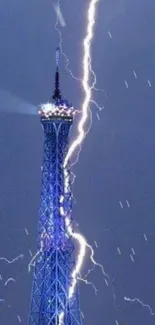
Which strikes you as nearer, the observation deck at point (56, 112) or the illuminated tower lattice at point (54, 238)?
the illuminated tower lattice at point (54, 238)

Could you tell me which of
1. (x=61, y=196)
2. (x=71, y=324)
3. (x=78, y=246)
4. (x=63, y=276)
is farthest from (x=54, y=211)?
(x=78, y=246)

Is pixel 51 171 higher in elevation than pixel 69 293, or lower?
higher

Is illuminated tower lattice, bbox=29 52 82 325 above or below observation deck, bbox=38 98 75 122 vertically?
below

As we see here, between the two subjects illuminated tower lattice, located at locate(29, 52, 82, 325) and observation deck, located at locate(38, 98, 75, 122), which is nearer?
illuminated tower lattice, located at locate(29, 52, 82, 325)

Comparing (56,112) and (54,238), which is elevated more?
(56,112)

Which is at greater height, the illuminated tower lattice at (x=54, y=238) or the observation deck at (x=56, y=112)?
the observation deck at (x=56, y=112)

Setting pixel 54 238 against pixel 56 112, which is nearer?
pixel 54 238

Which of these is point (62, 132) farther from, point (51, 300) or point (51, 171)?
point (51, 300)

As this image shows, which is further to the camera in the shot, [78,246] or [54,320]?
[78,246]
